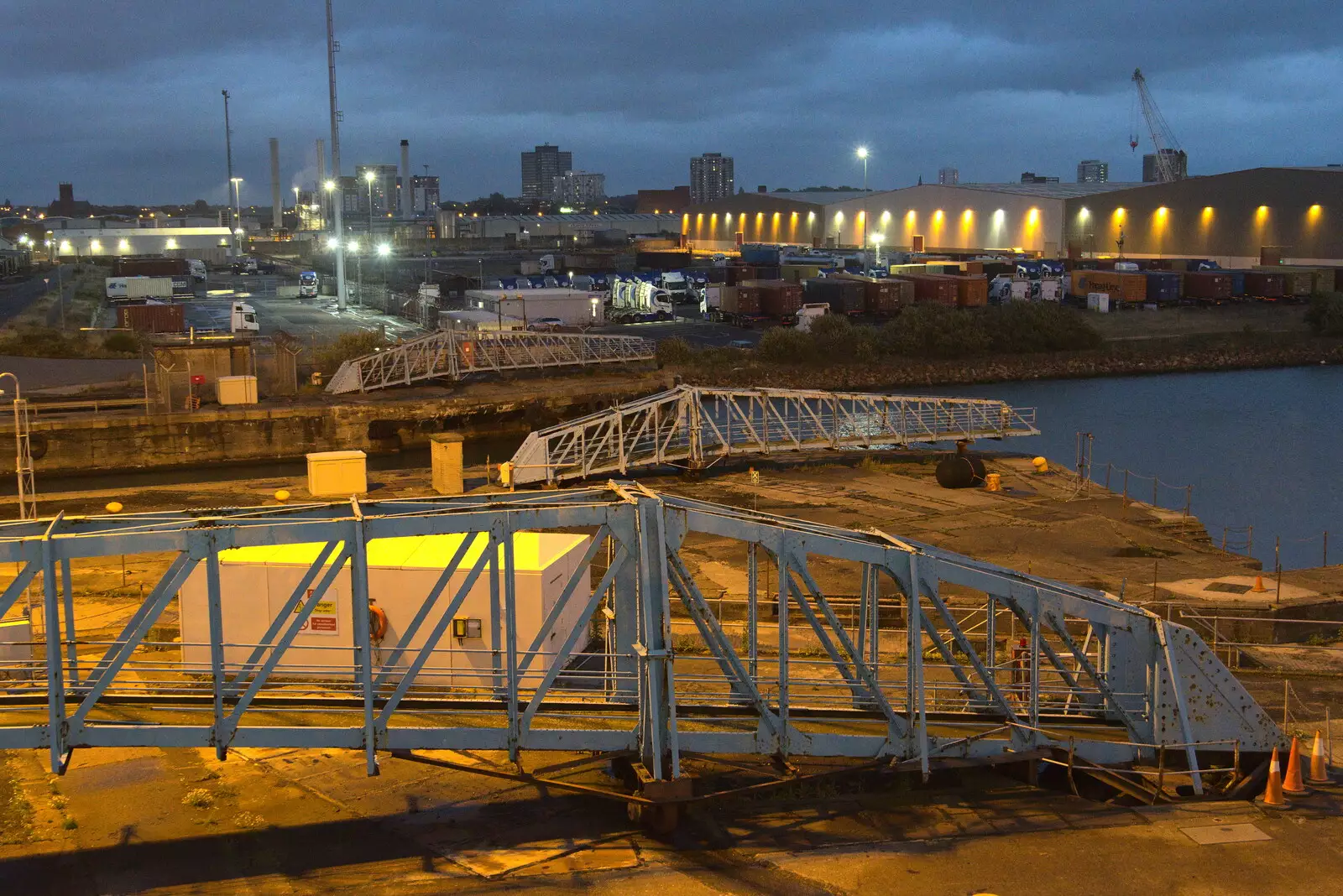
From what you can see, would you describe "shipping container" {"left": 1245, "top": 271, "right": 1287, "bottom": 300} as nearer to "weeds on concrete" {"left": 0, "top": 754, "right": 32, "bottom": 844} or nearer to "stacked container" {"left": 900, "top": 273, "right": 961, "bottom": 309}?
"stacked container" {"left": 900, "top": 273, "right": 961, "bottom": 309}

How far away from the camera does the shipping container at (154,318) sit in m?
44.2

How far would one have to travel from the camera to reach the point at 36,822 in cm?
810

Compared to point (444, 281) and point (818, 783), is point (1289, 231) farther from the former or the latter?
point (818, 783)

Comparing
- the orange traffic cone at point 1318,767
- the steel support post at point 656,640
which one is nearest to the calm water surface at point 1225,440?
the orange traffic cone at point 1318,767

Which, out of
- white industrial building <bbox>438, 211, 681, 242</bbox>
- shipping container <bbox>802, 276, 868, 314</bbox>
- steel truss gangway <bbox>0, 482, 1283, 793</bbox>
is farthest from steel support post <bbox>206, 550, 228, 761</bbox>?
white industrial building <bbox>438, 211, 681, 242</bbox>

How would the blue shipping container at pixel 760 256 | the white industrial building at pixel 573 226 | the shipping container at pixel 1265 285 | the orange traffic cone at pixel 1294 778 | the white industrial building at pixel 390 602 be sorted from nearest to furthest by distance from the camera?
1. the orange traffic cone at pixel 1294 778
2. the white industrial building at pixel 390 602
3. the shipping container at pixel 1265 285
4. the blue shipping container at pixel 760 256
5. the white industrial building at pixel 573 226

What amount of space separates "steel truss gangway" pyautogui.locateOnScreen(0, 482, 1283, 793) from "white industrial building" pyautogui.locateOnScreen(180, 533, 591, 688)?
0.58 meters

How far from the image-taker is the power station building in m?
57.7

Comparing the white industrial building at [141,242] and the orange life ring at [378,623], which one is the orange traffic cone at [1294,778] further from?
the white industrial building at [141,242]

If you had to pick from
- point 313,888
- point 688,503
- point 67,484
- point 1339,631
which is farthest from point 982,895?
point 67,484

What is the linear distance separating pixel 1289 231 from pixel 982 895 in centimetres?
5873

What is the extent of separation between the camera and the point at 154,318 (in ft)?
145

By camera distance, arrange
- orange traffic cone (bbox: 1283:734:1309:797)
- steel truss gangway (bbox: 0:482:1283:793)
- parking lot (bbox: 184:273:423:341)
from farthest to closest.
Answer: parking lot (bbox: 184:273:423:341) < orange traffic cone (bbox: 1283:734:1309:797) < steel truss gangway (bbox: 0:482:1283:793)

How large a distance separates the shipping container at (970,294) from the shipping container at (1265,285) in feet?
41.6
